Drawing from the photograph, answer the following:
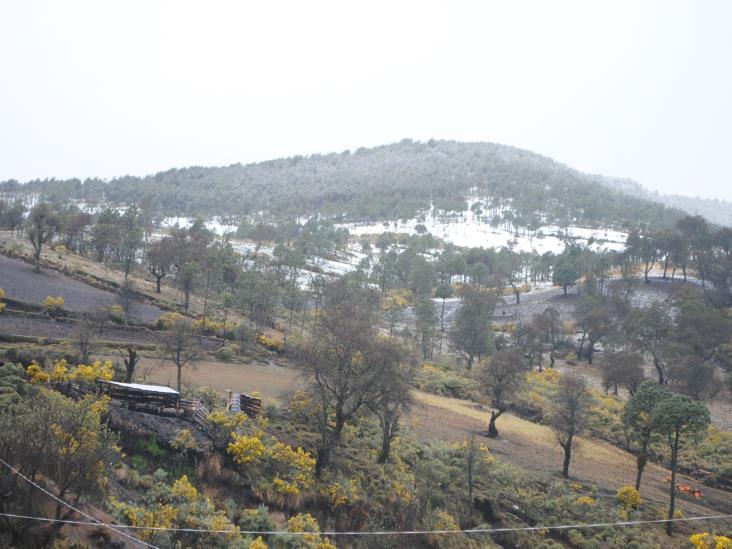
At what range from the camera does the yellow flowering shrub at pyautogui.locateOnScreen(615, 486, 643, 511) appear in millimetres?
26922

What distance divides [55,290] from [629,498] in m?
46.2

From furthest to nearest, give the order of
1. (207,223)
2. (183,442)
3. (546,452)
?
1. (207,223)
2. (546,452)
3. (183,442)

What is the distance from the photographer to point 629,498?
27016 millimetres

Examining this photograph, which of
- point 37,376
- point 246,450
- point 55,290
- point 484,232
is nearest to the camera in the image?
point 246,450

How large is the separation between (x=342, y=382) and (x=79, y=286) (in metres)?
39.3

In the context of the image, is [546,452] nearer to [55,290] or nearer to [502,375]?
[502,375]

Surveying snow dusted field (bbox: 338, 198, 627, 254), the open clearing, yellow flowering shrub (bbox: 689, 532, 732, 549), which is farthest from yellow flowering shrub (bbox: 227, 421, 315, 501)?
snow dusted field (bbox: 338, 198, 627, 254)

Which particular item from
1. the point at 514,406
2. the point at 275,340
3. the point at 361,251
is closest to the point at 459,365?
the point at 514,406

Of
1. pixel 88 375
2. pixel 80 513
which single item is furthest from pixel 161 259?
pixel 80 513

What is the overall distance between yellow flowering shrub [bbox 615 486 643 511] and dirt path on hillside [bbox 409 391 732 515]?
76.9 inches

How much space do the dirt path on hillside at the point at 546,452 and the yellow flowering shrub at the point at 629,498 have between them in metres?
1.95

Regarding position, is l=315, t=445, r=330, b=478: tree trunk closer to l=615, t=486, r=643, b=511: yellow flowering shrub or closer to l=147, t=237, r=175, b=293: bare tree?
l=615, t=486, r=643, b=511: yellow flowering shrub

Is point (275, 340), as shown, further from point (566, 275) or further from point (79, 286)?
point (566, 275)

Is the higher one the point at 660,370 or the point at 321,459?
the point at 321,459
